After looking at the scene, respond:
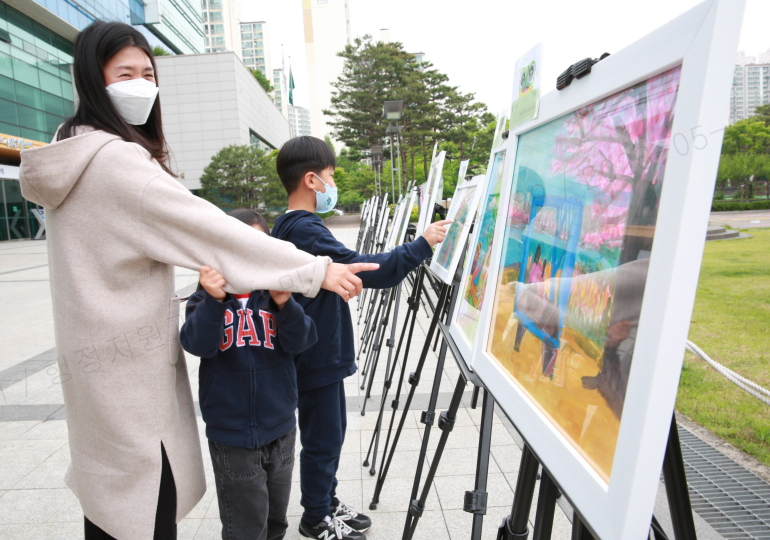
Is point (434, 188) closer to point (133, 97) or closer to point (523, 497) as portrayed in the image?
point (133, 97)

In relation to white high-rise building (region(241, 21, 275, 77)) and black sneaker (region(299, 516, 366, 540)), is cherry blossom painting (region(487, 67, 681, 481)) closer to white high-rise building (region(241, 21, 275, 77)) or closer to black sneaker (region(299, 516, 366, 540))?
black sneaker (region(299, 516, 366, 540))

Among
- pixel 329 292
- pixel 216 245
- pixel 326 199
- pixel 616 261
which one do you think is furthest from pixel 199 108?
pixel 616 261

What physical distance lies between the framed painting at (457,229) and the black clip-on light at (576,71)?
80 centimetres

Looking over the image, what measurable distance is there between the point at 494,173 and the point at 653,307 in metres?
1.15

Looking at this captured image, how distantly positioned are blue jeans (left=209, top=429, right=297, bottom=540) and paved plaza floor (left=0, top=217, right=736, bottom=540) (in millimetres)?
662

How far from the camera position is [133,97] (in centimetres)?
138

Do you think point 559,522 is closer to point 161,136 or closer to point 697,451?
point 697,451

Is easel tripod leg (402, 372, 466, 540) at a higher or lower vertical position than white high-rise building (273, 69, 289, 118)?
lower

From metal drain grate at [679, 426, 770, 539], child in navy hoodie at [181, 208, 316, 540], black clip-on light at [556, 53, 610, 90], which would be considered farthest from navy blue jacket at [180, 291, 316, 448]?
metal drain grate at [679, 426, 770, 539]

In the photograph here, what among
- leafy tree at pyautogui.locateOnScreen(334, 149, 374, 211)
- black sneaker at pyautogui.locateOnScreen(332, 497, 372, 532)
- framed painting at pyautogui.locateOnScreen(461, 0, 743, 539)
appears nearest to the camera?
framed painting at pyautogui.locateOnScreen(461, 0, 743, 539)

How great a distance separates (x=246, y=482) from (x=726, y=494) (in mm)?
2412

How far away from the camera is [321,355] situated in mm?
2152

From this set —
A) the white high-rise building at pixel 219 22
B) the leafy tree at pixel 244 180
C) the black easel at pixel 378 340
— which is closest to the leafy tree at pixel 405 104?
the leafy tree at pixel 244 180

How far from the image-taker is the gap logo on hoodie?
5.63 ft
